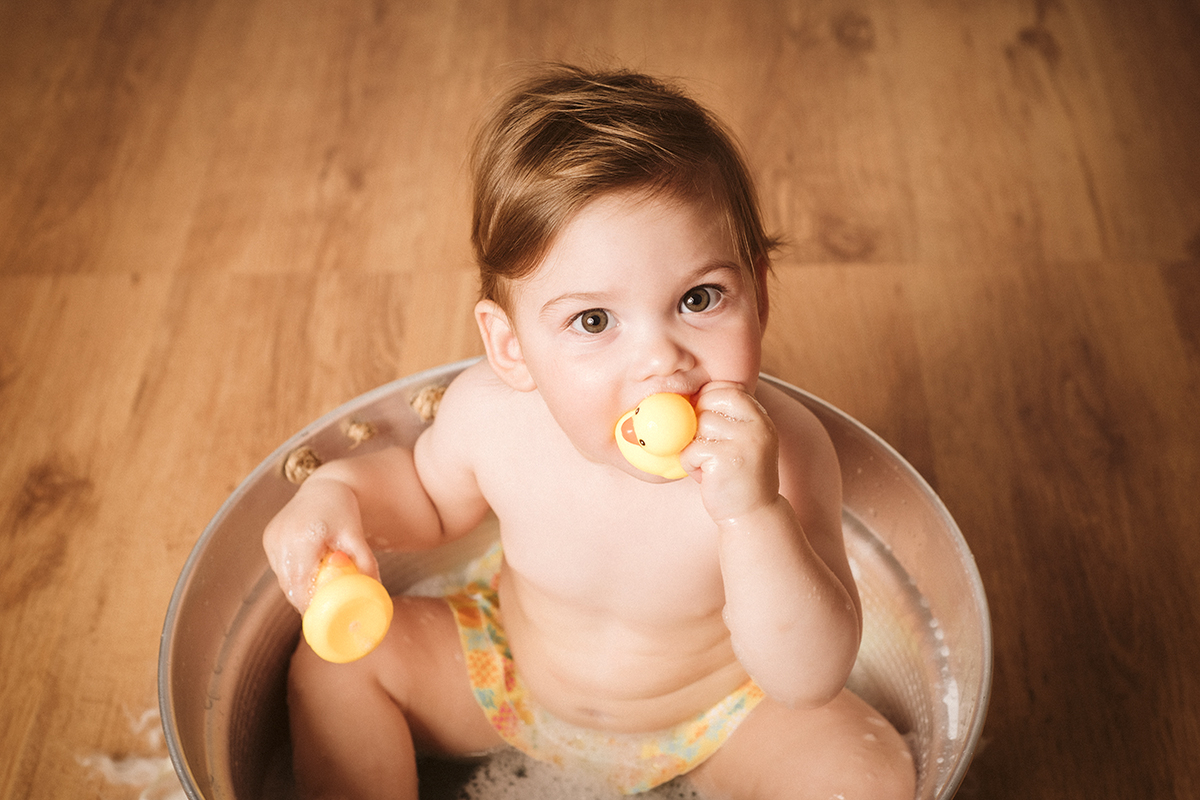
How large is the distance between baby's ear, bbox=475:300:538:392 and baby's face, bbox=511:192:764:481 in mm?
61

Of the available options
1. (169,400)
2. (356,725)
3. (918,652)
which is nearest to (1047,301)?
(918,652)

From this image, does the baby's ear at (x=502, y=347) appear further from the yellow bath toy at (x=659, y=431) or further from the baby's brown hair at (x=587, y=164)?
the yellow bath toy at (x=659, y=431)

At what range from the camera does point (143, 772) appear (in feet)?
2.75

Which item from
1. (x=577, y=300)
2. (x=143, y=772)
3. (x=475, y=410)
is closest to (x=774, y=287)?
(x=475, y=410)

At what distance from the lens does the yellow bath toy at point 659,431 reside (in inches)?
21.7

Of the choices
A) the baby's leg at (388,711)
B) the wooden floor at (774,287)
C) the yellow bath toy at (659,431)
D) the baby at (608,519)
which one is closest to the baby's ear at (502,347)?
the baby at (608,519)

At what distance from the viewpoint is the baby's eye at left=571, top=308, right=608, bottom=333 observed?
0.59 m

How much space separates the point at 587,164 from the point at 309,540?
0.32m

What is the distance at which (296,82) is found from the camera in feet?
4.53

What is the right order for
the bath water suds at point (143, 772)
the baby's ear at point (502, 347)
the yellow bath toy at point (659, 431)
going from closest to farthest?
the yellow bath toy at point (659, 431) < the baby's ear at point (502, 347) < the bath water suds at point (143, 772)

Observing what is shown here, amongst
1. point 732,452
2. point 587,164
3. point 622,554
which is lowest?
point 622,554

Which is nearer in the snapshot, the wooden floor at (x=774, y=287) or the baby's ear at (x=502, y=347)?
the baby's ear at (x=502, y=347)

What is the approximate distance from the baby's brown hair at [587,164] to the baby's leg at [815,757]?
0.32m

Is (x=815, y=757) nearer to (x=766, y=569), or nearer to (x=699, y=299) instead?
(x=766, y=569)
